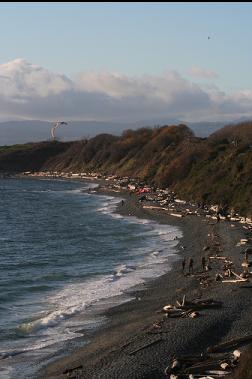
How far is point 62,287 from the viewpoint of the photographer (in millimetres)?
32125

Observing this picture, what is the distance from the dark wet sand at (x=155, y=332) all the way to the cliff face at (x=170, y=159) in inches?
1099

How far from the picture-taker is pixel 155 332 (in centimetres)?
2161

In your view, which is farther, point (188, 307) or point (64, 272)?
point (64, 272)

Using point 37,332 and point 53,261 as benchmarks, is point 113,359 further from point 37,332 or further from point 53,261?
point 53,261

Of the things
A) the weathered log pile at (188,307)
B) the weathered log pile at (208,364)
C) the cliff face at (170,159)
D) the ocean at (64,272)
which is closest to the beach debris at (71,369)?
the ocean at (64,272)

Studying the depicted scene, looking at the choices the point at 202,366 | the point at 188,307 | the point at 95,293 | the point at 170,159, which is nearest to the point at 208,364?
the point at 202,366

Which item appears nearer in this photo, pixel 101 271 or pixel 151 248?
pixel 101 271

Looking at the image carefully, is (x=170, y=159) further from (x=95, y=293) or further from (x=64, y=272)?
(x=95, y=293)

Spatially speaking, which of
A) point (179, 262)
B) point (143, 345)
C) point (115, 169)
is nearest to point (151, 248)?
point (179, 262)

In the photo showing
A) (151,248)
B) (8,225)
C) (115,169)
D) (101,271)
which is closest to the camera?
(101,271)

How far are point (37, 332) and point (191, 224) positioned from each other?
31797 mm

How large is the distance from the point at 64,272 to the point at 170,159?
6826cm

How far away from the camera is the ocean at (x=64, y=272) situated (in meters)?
22.6

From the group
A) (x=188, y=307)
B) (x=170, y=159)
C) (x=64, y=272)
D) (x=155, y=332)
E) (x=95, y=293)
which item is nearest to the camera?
(x=155, y=332)
